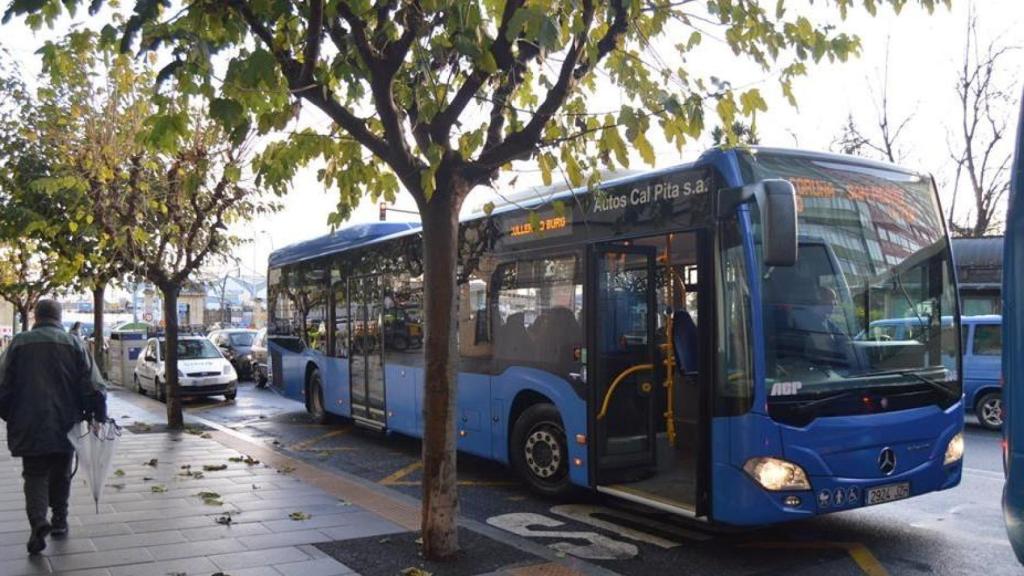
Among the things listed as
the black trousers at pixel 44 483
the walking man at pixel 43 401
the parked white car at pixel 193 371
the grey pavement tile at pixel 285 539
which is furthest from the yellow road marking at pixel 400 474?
the parked white car at pixel 193 371

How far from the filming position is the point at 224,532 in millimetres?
6684

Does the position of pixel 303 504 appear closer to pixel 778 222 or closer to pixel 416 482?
pixel 416 482

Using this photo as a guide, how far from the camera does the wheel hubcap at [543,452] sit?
834 cm

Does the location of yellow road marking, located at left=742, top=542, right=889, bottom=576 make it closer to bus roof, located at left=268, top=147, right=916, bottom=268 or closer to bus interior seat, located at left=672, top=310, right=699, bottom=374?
bus interior seat, located at left=672, top=310, right=699, bottom=374

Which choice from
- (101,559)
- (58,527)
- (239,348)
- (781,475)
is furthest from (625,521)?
(239,348)

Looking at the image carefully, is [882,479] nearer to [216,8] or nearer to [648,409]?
[648,409]

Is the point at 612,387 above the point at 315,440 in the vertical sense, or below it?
above

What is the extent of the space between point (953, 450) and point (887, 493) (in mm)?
933

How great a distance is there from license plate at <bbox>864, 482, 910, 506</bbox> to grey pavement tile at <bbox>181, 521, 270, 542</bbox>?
458cm

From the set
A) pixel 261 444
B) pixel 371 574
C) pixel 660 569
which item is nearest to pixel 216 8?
pixel 371 574

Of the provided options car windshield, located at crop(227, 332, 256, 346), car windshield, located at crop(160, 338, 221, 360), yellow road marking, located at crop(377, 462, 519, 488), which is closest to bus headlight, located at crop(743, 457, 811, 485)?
yellow road marking, located at crop(377, 462, 519, 488)

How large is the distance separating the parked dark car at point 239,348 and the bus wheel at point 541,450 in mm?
18500

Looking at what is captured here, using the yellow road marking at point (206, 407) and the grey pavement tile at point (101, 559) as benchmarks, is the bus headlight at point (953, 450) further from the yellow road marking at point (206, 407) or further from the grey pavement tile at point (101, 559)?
the yellow road marking at point (206, 407)

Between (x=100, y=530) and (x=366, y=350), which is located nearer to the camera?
(x=100, y=530)
